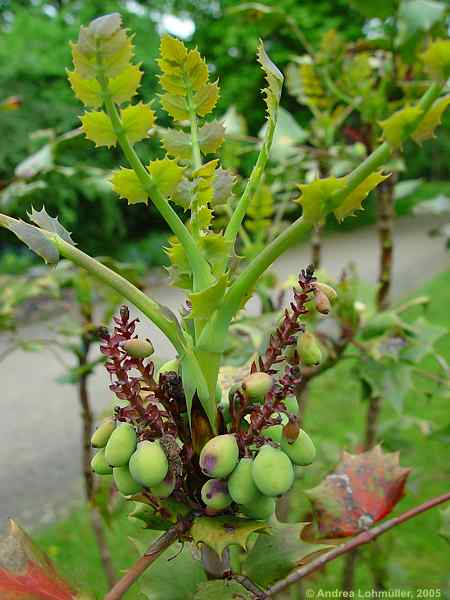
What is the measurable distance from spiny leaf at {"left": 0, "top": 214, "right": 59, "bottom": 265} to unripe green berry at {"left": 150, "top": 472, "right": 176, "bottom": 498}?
0.64 ft

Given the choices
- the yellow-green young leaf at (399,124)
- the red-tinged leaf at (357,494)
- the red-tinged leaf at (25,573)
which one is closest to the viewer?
the yellow-green young leaf at (399,124)

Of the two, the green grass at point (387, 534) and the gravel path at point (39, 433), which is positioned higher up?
the gravel path at point (39, 433)

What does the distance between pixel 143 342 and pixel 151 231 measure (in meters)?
10.2

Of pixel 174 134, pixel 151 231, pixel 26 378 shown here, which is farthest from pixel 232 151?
pixel 151 231

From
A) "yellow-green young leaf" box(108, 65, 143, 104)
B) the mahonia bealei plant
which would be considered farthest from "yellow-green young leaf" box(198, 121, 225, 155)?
"yellow-green young leaf" box(108, 65, 143, 104)

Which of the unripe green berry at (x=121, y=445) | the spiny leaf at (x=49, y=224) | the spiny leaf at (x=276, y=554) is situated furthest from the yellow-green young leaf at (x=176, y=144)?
the spiny leaf at (x=276, y=554)

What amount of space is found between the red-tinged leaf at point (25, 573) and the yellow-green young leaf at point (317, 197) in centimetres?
38

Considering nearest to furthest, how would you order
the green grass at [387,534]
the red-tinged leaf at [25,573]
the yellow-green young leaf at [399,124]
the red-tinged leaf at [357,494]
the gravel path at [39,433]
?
the yellow-green young leaf at [399,124] → the red-tinged leaf at [25,573] → the red-tinged leaf at [357,494] → the green grass at [387,534] → the gravel path at [39,433]

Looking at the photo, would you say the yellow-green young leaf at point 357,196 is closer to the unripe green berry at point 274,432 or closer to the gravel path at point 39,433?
the unripe green berry at point 274,432

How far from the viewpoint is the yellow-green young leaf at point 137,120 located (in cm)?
50

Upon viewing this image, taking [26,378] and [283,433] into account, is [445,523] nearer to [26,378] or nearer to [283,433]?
[283,433]

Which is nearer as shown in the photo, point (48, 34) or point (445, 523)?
point (445, 523)

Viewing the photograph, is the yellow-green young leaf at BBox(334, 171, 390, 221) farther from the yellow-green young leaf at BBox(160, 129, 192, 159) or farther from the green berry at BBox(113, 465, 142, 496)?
the green berry at BBox(113, 465, 142, 496)

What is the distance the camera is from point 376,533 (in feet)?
2.27
